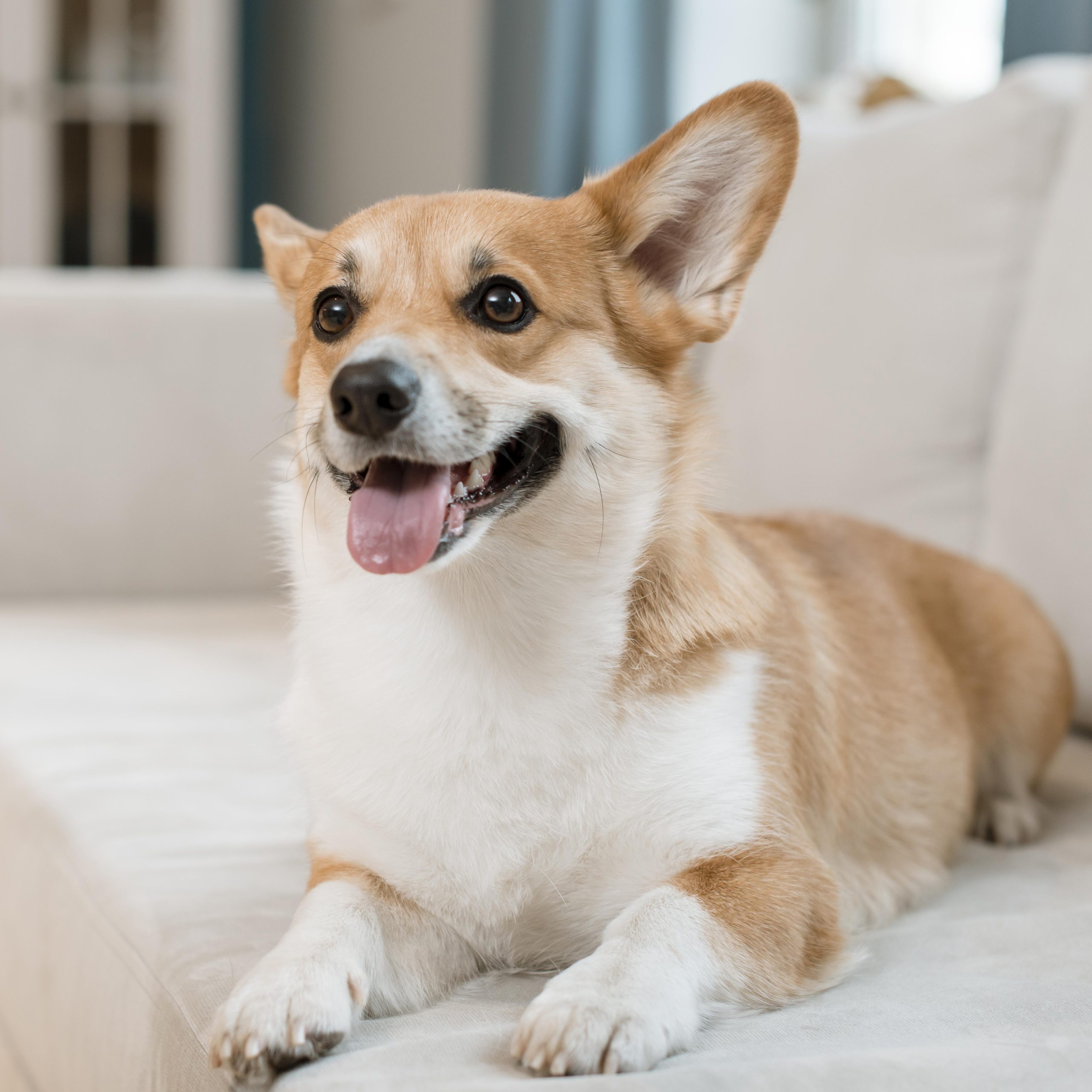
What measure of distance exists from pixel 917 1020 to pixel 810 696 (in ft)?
1.27

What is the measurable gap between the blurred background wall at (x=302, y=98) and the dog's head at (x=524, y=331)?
208cm

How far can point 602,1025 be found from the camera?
795 millimetres

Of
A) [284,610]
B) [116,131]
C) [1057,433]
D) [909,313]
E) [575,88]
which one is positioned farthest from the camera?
[116,131]

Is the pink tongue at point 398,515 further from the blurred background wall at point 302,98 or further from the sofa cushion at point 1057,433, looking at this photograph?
the blurred background wall at point 302,98

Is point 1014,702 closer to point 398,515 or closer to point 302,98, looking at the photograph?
point 398,515

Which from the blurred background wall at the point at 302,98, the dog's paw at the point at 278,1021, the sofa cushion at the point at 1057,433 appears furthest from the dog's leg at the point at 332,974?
the blurred background wall at the point at 302,98

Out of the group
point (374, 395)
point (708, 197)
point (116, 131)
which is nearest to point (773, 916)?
point (374, 395)

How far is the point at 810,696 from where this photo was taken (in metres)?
1.22

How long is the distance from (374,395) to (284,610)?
41cm

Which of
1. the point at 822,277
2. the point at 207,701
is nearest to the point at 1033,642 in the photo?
the point at 822,277

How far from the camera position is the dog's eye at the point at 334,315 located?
1169 mm

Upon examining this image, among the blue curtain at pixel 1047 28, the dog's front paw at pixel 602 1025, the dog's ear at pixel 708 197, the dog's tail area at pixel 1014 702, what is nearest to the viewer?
the dog's front paw at pixel 602 1025

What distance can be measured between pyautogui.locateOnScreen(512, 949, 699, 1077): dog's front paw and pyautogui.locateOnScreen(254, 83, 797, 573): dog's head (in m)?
0.33

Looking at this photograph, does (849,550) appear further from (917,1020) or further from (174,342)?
(174,342)
